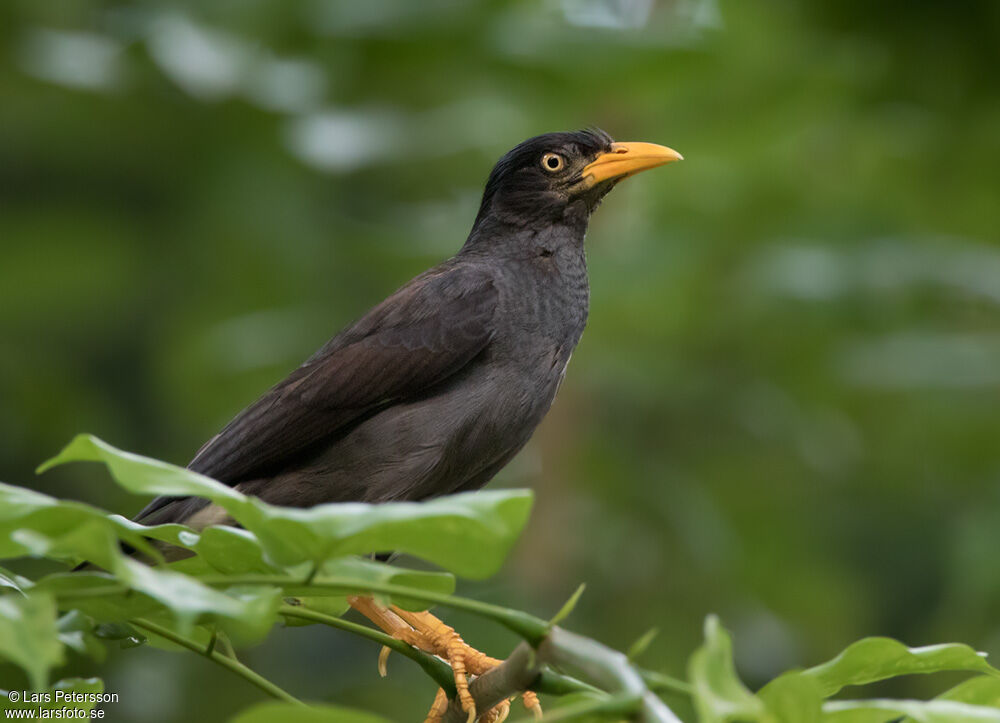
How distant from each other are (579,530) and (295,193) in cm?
213

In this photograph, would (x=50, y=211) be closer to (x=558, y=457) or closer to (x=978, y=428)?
(x=558, y=457)

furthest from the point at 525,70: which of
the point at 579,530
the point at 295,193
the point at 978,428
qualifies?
the point at 978,428

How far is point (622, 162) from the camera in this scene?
15.0 feet

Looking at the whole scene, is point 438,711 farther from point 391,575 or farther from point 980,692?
point 980,692

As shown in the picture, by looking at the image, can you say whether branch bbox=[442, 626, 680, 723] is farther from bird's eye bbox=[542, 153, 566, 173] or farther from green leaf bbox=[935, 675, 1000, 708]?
bird's eye bbox=[542, 153, 566, 173]

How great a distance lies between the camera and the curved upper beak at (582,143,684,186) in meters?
4.50

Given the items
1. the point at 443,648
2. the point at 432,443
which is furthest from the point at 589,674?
the point at 432,443

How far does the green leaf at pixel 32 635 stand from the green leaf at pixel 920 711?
937 mm

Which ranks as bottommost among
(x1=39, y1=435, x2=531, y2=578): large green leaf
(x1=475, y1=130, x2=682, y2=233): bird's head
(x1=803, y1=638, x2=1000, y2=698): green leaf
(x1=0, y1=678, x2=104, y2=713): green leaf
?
(x1=803, y1=638, x2=1000, y2=698): green leaf

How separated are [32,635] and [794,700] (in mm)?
890

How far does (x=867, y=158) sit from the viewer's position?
6.86 meters

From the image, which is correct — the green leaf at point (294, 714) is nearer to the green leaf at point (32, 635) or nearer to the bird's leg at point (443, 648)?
the green leaf at point (32, 635)

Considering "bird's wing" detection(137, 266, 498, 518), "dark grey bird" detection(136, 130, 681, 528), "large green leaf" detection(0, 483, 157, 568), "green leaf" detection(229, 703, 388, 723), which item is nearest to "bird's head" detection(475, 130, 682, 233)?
"dark grey bird" detection(136, 130, 681, 528)

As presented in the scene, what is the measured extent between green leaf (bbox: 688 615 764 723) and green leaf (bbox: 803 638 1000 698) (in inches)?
15.6
